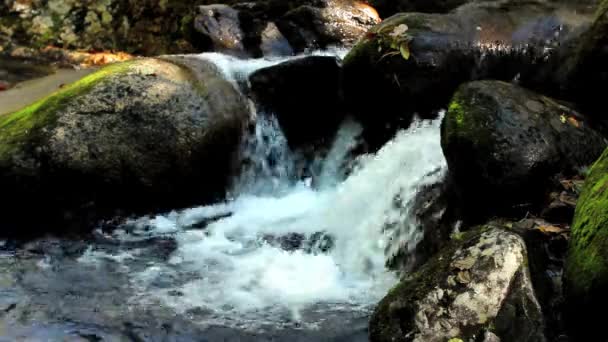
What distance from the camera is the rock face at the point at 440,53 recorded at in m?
6.72

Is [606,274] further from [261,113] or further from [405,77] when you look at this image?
[261,113]

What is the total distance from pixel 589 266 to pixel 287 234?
11.9ft

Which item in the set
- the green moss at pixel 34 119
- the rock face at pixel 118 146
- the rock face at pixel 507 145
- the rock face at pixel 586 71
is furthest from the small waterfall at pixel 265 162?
the rock face at pixel 586 71

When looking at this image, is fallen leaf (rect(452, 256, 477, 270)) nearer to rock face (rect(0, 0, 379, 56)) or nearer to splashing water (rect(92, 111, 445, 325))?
splashing water (rect(92, 111, 445, 325))

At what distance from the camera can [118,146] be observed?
6.31 m

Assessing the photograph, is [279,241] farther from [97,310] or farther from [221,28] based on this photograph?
[221,28]

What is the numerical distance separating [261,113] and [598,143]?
4.07 metres

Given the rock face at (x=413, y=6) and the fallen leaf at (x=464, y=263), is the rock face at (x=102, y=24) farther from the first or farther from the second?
→ the fallen leaf at (x=464, y=263)

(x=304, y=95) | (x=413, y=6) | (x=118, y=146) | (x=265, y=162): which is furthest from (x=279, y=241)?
(x=413, y=6)

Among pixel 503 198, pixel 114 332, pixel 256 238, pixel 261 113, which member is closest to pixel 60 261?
pixel 114 332

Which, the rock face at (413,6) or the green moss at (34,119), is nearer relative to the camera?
the green moss at (34,119)

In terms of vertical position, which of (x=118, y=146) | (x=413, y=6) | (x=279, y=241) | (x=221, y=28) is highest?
(x=413, y=6)

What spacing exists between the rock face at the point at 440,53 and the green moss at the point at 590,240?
10.3 feet

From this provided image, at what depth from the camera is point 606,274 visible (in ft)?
9.80
